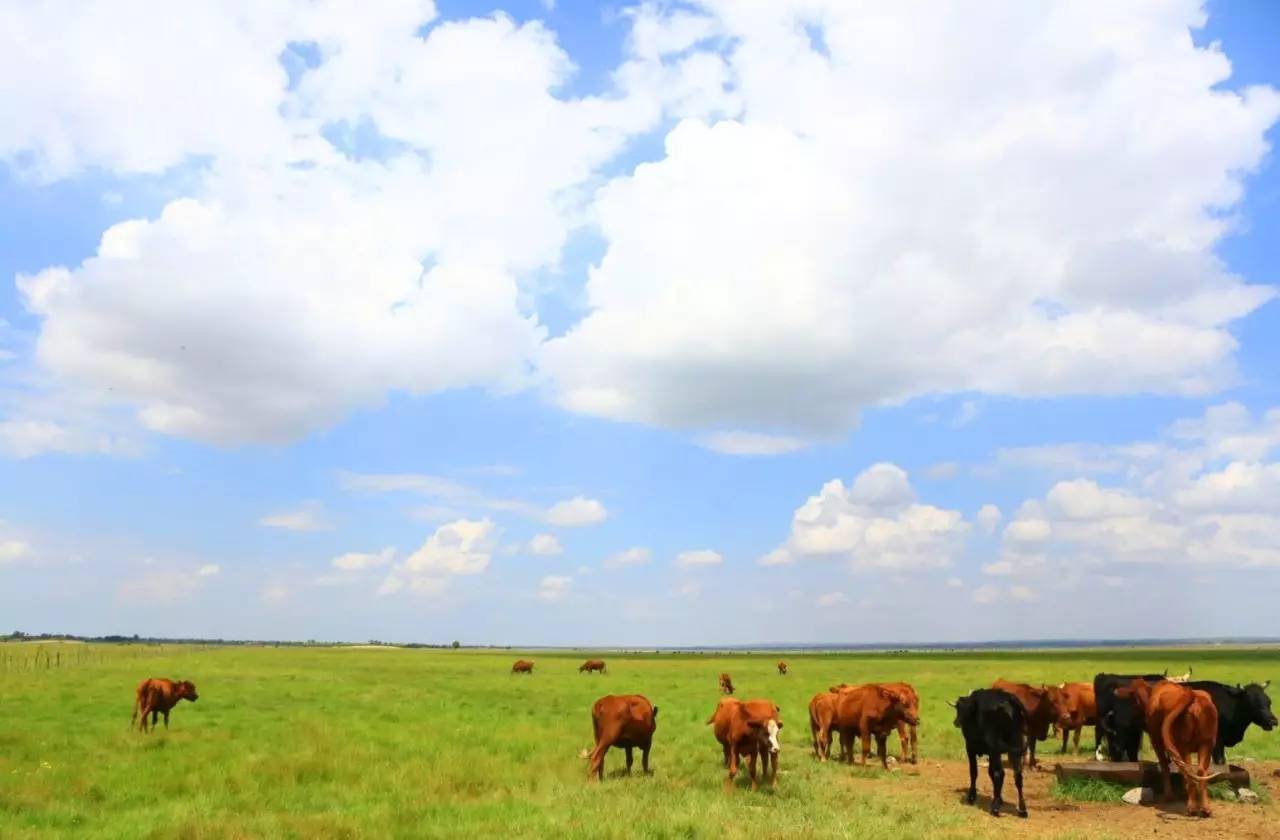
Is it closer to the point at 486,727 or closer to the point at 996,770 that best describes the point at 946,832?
the point at 996,770

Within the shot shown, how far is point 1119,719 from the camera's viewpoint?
1903 cm

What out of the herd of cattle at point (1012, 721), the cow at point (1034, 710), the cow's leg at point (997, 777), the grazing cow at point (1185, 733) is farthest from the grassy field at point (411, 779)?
the cow at point (1034, 710)

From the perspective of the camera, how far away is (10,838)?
1309cm

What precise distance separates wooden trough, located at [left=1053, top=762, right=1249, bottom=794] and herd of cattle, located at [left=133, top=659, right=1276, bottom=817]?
14.0 inches

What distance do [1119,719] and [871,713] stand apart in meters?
5.20

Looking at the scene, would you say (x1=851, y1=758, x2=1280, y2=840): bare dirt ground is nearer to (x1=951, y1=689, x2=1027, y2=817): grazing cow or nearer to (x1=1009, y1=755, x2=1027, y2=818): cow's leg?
(x1=1009, y1=755, x2=1027, y2=818): cow's leg

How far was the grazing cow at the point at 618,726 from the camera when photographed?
18.0 metres

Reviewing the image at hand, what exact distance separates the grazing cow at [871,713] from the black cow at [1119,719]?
4.23 meters

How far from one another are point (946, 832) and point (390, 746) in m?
14.2

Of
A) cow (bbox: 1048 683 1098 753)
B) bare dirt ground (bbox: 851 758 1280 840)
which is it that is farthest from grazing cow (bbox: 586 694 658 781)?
cow (bbox: 1048 683 1098 753)

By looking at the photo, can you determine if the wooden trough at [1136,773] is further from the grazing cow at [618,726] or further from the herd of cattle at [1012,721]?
the grazing cow at [618,726]

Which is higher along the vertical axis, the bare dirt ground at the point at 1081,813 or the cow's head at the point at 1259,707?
the cow's head at the point at 1259,707


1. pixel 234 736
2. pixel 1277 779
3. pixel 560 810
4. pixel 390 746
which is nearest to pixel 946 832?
pixel 560 810

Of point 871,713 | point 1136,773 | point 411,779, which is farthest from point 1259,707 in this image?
point 411,779
